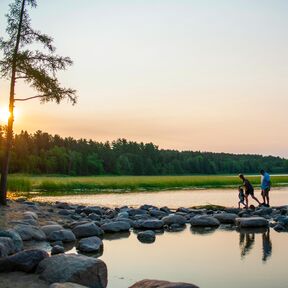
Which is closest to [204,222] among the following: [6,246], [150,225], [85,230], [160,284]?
[150,225]

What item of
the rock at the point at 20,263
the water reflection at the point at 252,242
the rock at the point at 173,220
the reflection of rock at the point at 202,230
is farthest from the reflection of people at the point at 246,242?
the rock at the point at 20,263

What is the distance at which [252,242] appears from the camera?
1514 cm

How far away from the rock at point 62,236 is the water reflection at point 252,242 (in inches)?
215

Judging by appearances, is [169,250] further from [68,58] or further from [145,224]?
[68,58]

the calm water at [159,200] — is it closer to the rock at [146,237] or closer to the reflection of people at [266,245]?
the reflection of people at [266,245]

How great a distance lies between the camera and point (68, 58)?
70.6 feet

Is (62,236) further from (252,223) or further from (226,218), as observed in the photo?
(226,218)

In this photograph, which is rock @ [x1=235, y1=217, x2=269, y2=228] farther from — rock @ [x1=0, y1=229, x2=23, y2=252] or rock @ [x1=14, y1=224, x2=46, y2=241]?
rock @ [x1=0, y1=229, x2=23, y2=252]

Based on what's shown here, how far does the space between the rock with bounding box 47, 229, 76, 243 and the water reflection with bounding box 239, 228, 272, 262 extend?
5455 mm

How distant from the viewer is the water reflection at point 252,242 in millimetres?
13086

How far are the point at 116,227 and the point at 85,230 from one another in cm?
197

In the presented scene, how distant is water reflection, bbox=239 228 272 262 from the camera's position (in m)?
13.1

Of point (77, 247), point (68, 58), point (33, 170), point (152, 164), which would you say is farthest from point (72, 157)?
point (77, 247)

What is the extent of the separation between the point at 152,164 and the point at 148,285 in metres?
143
